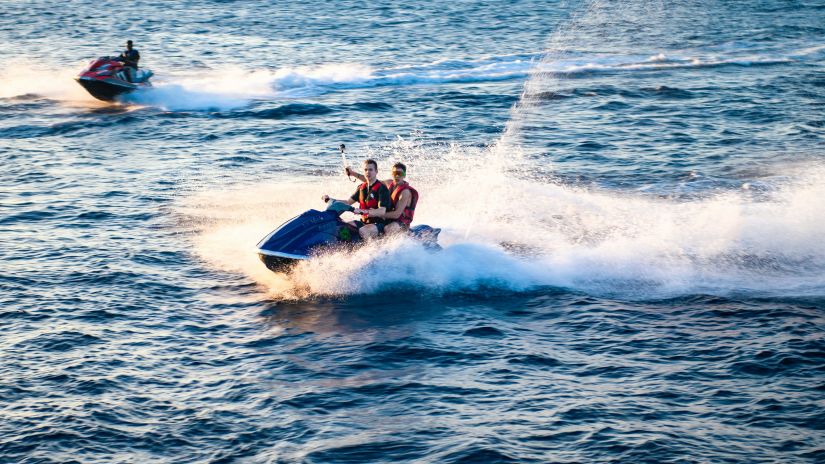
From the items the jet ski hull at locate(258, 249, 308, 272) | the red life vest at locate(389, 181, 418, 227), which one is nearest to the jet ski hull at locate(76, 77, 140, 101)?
the red life vest at locate(389, 181, 418, 227)

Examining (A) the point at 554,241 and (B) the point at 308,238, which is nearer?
(B) the point at 308,238

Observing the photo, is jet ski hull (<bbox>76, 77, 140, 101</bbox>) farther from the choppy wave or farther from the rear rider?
the rear rider

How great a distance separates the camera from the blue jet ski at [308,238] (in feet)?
51.9

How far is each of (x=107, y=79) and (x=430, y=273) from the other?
17.3 m

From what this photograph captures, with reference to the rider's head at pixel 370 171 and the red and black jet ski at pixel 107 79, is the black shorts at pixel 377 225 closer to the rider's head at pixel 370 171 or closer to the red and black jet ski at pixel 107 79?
the rider's head at pixel 370 171

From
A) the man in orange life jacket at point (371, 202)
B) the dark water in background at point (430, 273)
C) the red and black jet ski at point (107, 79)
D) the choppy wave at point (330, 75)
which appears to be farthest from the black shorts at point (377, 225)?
the red and black jet ski at point (107, 79)

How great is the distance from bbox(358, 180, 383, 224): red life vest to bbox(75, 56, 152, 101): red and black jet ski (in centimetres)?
1601

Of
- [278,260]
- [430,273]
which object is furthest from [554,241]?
[278,260]

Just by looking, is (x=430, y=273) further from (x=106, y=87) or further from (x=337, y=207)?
(x=106, y=87)

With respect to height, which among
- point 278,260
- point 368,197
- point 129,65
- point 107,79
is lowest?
point 278,260

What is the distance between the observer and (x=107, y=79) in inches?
1184

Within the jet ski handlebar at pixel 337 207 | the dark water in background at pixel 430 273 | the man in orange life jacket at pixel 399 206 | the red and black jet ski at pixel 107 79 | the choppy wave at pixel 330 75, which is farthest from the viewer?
the choppy wave at pixel 330 75

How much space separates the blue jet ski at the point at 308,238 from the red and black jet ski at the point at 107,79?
Result: 52.7ft

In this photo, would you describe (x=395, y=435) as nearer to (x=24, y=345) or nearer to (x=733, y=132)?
(x=24, y=345)
